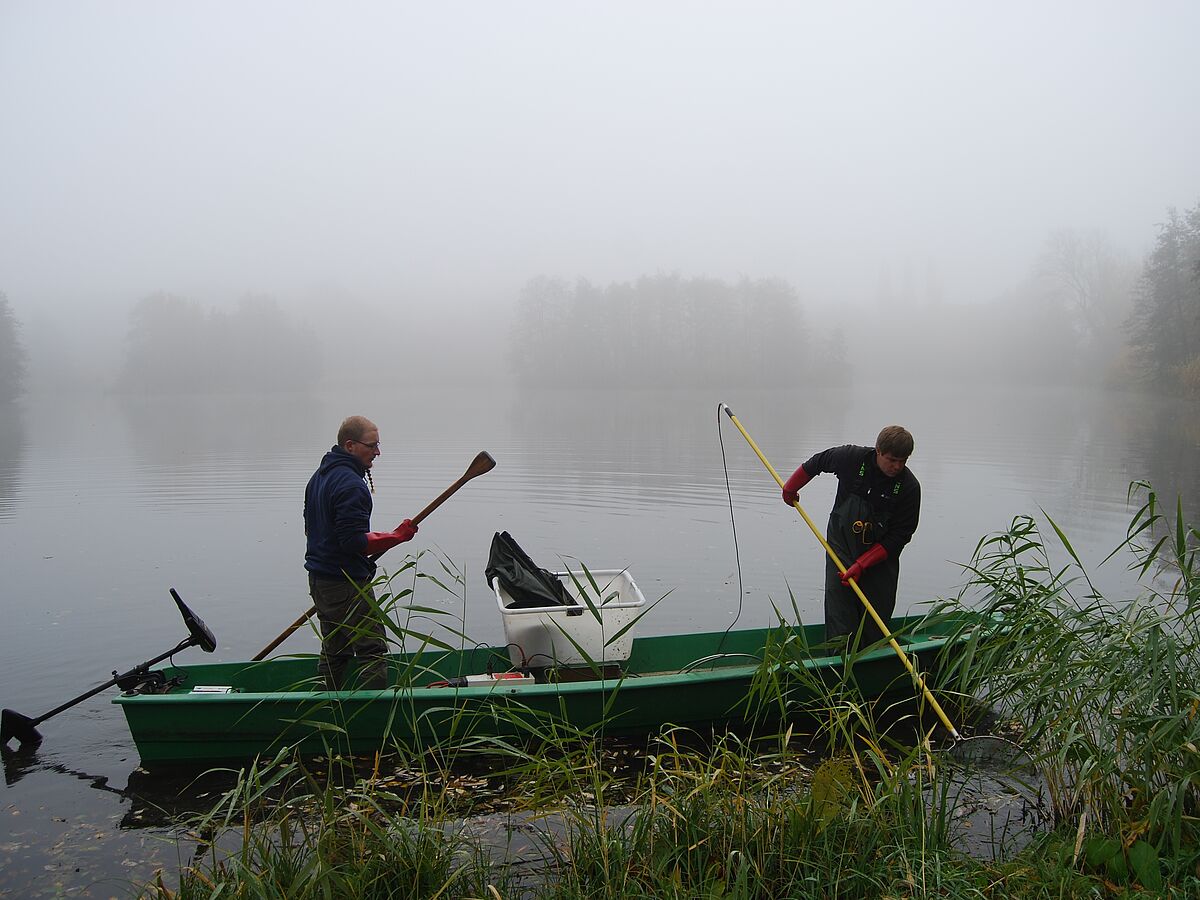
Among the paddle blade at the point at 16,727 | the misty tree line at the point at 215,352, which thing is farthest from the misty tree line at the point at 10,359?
the paddle blade at the point at 16,727

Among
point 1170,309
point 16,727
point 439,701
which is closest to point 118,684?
point 16,727

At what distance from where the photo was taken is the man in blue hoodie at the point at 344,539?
5.19 metres

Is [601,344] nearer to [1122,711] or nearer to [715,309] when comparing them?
[715,309]

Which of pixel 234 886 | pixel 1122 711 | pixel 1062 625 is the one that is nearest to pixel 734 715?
pixel 1062 625

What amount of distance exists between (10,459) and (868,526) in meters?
24.1

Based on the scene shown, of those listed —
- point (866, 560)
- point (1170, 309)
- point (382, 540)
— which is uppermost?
point (1170, 309)

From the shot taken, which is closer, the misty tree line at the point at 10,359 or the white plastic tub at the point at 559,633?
the white plastic tub at the point at 559,633

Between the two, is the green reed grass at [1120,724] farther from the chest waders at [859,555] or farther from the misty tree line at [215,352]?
the misty tree line at [215,352]

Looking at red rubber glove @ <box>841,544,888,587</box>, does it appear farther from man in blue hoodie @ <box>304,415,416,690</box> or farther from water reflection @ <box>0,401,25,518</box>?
water reflection @ <box>0,401,25,518</box>

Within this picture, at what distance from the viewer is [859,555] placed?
5766 mm

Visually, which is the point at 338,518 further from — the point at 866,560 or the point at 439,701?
the point at 866,560

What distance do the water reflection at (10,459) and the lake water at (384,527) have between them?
0.15m

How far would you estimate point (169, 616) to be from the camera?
8.70 m

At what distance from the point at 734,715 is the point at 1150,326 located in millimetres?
48392
